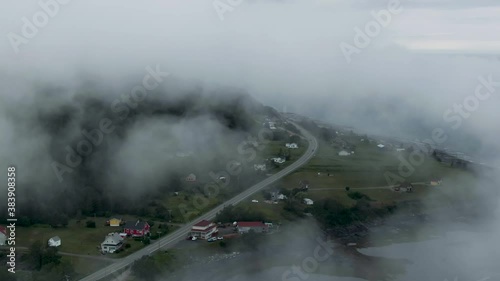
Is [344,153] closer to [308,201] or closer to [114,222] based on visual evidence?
[308,201]

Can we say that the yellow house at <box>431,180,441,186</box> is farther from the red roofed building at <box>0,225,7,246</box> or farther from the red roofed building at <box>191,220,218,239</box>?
the red roofed building at <box>0,225,7,246</box>

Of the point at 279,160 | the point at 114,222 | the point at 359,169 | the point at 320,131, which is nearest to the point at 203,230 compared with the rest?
the point at 114,222

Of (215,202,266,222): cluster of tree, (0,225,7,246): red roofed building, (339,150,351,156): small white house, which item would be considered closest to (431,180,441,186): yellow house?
(339,150,351,156): small white house

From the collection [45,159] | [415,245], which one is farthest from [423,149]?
[45,159]

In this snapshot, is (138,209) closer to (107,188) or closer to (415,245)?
(107,188)

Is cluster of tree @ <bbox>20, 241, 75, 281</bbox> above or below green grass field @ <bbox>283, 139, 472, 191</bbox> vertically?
above
